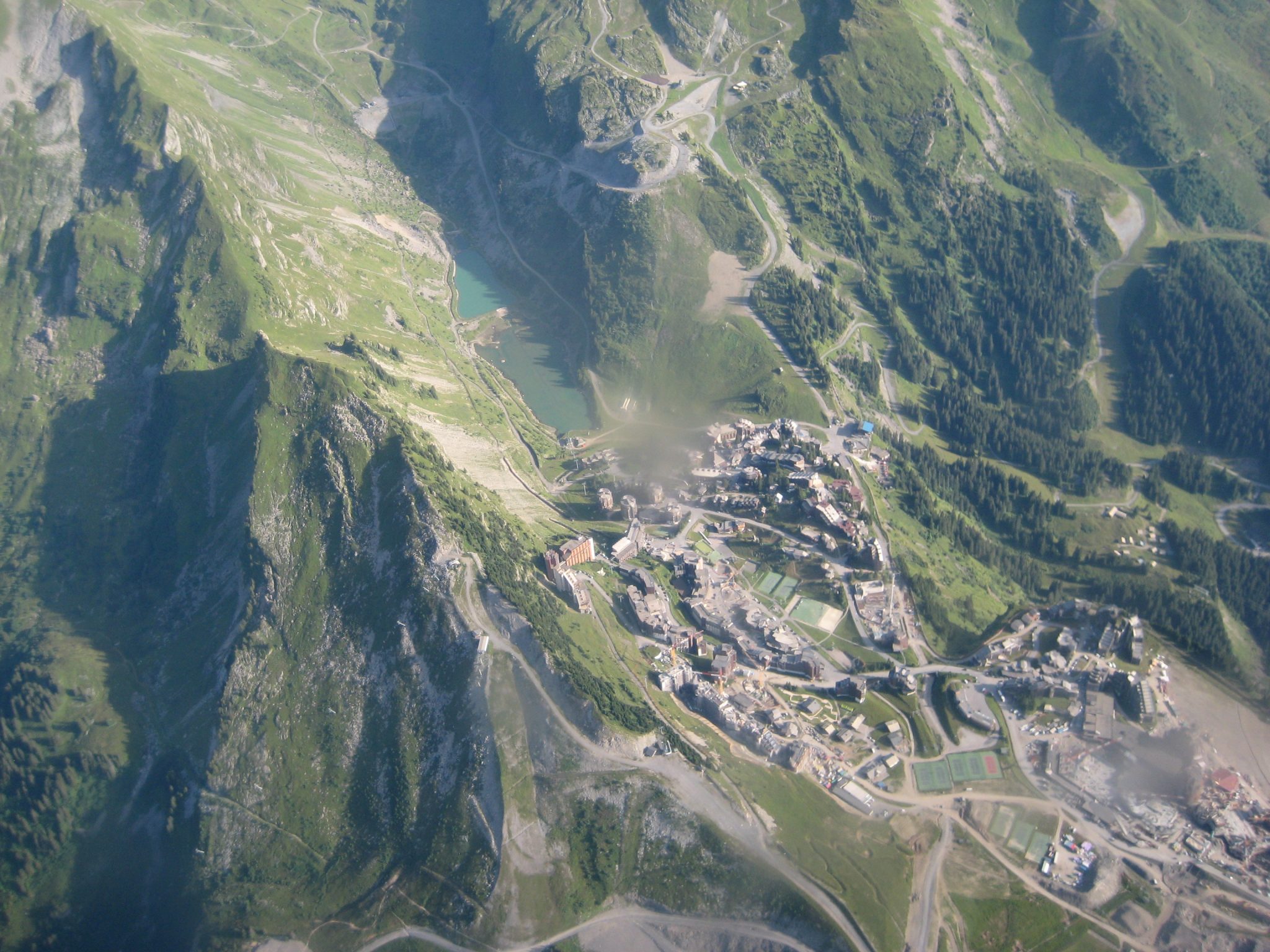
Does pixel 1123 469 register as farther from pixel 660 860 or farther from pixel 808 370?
pixel 660 860

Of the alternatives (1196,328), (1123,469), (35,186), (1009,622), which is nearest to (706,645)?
(1009,622)

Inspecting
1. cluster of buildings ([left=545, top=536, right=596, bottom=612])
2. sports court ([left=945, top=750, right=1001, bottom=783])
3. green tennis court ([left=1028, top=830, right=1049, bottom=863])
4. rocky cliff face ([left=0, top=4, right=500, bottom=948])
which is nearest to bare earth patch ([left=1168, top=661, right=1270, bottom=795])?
green tennis court ([left=1028, top=830, right=1049, bottom=863])

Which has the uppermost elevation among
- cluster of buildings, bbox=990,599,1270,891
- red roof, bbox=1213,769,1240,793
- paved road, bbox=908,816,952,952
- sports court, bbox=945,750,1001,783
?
red roof, bbox=1213,769,1240,793

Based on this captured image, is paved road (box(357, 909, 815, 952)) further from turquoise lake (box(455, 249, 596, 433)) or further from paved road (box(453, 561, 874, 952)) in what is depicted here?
turquoise lake (box(455, 249, 596, 433))

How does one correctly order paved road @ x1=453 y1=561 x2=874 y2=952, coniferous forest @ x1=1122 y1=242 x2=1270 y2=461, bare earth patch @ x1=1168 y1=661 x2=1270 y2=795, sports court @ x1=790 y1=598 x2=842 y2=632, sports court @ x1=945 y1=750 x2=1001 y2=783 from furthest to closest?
coniferous forest @ x1=1122 y1=242 x2=1270 y2=461
sports court @ x1=790 y1=598 x2=842 y2=632
bare earth patch @ x1=1168 y1=661 x2=1270 y2=795
sports court @ x1=945 y1=750 x2=1001 y2=783
paved road @ x1=453 y1=561 x2=874 y2=952

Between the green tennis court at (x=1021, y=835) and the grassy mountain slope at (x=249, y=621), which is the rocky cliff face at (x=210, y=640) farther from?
the green tennis court at (x=1021, y=835)

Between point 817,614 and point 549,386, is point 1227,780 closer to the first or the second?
point 817,614
